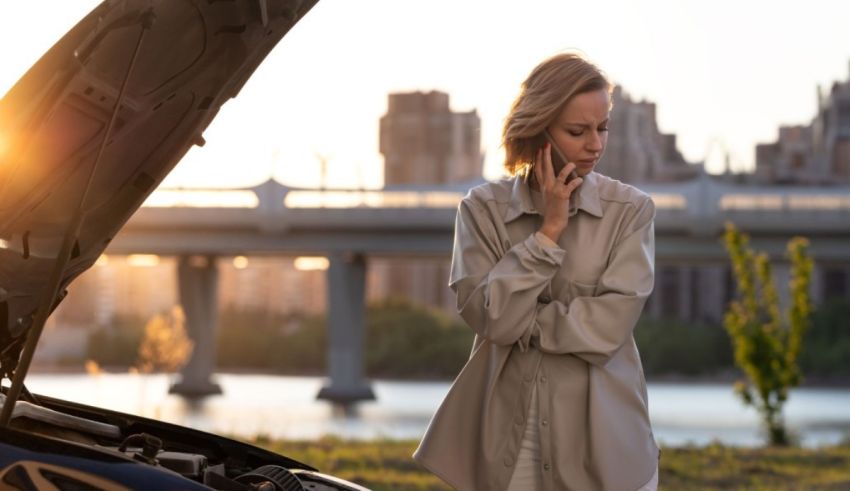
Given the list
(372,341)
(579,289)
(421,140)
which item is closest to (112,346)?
(372,341)

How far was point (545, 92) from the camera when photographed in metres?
4.16

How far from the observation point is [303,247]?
53.9 m

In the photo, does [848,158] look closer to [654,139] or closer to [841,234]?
[654,139]

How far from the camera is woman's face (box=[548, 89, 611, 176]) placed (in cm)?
414

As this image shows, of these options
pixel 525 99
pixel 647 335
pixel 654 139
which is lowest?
pixel 647 335

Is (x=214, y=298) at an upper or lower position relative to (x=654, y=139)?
lower

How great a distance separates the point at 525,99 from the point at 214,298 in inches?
2072

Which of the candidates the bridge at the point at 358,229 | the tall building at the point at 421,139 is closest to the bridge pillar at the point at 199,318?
the bridge at the point at 358,229

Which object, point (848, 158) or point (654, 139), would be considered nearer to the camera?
point (654, 139)

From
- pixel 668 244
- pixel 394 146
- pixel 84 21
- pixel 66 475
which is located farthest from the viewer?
pixel 394 146

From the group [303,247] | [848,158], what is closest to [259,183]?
[303,247]

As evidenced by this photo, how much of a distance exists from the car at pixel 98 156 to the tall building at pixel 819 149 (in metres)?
96.9

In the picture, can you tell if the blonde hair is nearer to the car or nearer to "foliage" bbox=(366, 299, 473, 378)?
the car

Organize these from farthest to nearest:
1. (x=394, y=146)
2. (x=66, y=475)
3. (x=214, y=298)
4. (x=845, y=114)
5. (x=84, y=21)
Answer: (x=845, y=114)
(x=394, y=146)
(x=214, y=298)
(x=84, y=21)
(x=66, y=475)
